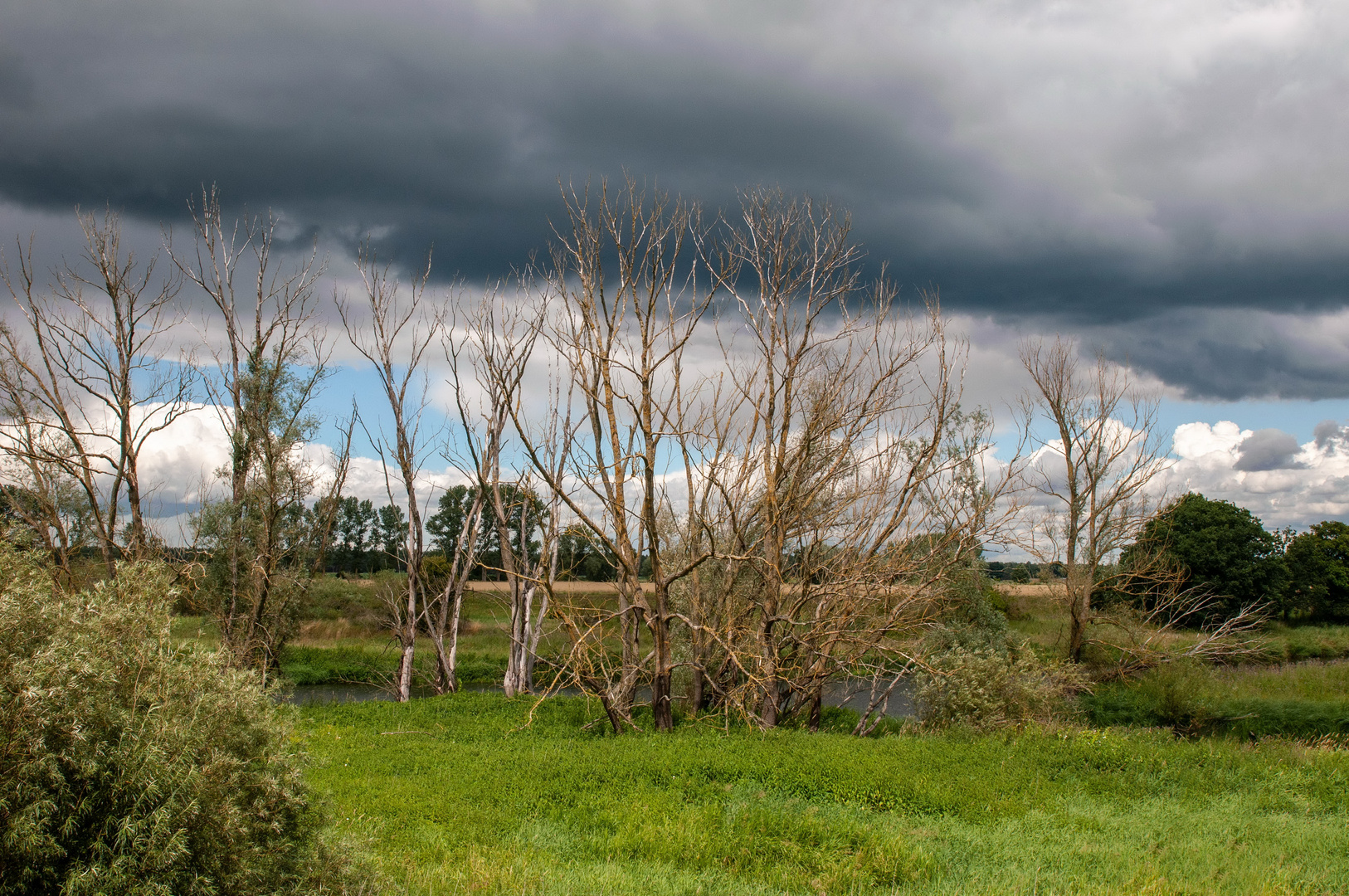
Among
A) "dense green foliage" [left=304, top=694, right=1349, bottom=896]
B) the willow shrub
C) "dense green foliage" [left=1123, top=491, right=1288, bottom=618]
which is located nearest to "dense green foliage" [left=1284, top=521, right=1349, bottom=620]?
"dense green foliage" [left=1123, top=491, right=1288, bottom=618]

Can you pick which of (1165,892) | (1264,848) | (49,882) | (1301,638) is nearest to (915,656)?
(1264,848)

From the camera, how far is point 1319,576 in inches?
1549

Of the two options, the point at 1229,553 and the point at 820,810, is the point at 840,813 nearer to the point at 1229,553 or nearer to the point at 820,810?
the point at 820,810

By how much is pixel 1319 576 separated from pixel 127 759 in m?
50.5

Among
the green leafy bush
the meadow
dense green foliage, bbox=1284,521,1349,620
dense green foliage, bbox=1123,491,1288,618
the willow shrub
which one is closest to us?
the willow shrub

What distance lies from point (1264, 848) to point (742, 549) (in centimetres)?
770

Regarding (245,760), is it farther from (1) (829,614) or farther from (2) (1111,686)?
(2) (1111,686)

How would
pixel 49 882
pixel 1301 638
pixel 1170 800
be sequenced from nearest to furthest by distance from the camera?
pixel 49 882 → pixel 1170 800 → pixel 1301 638

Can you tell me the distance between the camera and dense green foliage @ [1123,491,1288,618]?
1436 inches

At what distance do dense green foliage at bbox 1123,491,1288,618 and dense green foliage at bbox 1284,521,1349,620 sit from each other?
70.8 inches

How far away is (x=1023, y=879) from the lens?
624cm

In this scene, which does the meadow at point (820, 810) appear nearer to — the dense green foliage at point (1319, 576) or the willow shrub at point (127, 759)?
the willow shrub at point (127, 759)

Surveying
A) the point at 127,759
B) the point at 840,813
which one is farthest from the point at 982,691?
the point at 127,759

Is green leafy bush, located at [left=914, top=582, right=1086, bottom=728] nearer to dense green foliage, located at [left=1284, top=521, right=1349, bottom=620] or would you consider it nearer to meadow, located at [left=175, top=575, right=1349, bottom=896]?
meadow, located at [left=175, top=575, right=1349, bottom=896]
